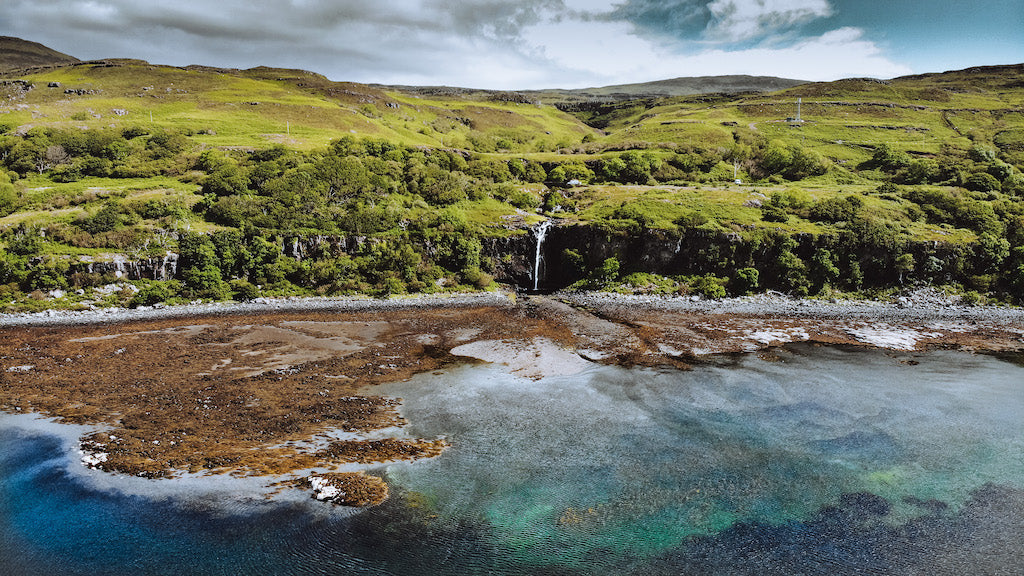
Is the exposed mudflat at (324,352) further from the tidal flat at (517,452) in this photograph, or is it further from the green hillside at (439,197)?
the green hillside at (439,197)

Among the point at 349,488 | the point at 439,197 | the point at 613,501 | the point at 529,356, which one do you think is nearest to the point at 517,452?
the point at 613,501

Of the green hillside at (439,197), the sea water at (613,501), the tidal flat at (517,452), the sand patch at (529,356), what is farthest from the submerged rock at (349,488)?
the green hillside at (439,197)

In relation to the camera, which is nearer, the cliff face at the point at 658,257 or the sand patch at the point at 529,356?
the sand patch at the point at 529,356

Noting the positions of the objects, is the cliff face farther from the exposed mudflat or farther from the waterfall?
the exposed mudflat

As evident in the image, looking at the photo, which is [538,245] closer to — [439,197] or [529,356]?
[439,197]

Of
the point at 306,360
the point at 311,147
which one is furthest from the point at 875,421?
the point at 311,147
